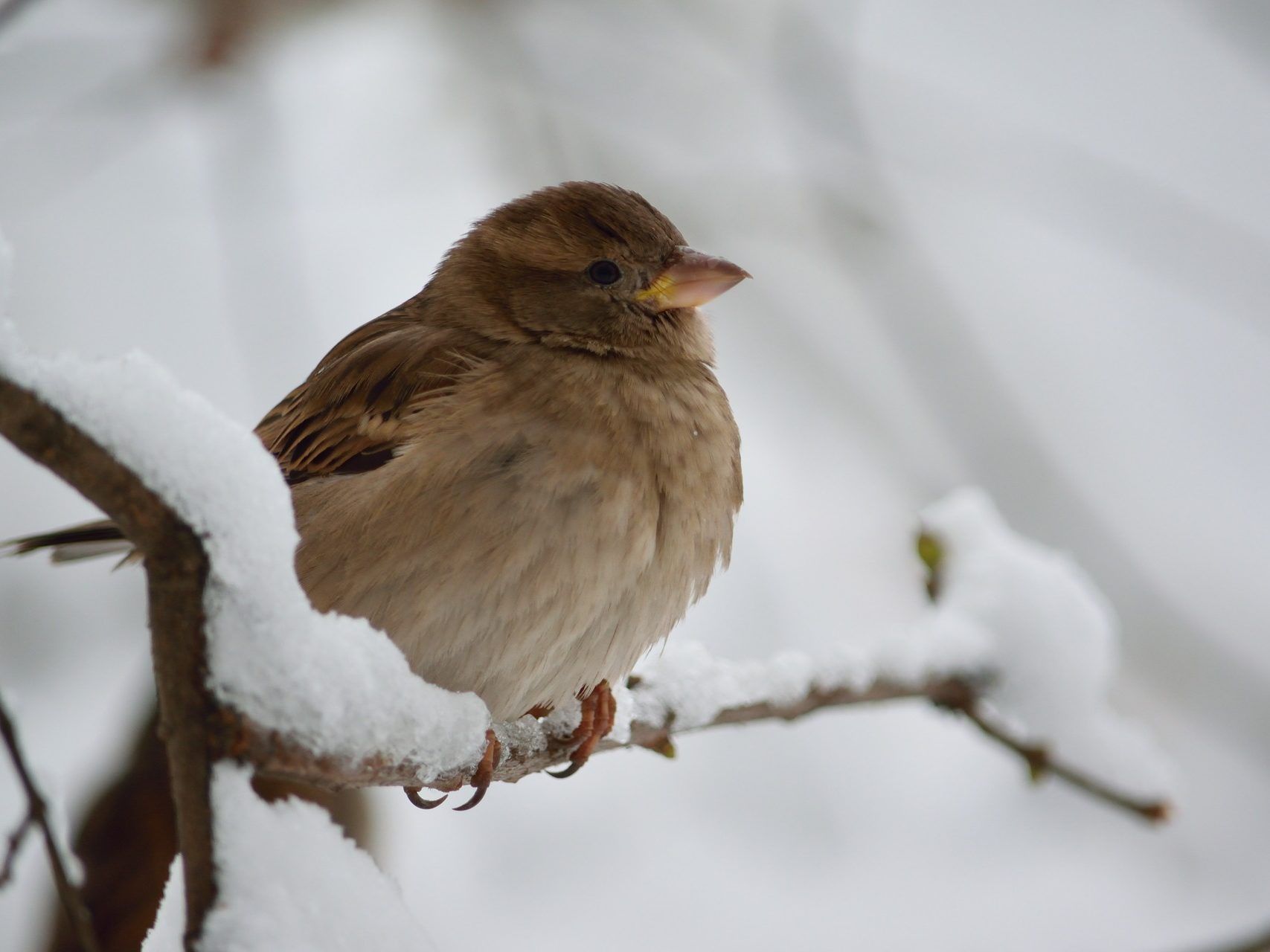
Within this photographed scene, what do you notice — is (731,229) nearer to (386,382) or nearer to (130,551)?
(386,382)

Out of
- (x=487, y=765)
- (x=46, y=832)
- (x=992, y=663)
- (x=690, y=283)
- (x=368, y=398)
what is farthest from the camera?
(x=992, y=663)

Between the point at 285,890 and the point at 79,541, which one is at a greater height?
the point at 79,541

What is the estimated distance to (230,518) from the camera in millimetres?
1551

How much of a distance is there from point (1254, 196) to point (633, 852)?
228 inches

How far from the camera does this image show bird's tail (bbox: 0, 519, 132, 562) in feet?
9.93

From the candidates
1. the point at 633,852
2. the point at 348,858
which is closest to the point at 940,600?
the point at 348,858

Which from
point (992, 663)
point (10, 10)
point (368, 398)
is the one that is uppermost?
point (10, 10)

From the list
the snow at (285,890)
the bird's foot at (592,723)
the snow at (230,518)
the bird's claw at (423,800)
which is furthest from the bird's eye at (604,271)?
the snow at (285,890)

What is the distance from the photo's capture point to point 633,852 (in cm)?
623

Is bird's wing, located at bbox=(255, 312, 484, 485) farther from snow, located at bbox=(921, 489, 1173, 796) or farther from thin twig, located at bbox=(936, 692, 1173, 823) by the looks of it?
thin twig, located at bbox=(936, 692, 1173, 823)

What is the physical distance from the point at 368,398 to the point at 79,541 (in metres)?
0.85

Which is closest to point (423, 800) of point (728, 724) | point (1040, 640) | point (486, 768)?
point (486, 768)

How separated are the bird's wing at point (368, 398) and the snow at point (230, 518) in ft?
4.02

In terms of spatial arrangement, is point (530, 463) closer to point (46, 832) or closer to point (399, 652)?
point (399, 652)
